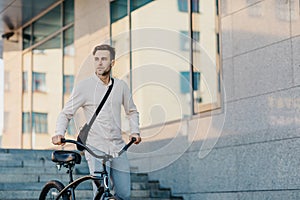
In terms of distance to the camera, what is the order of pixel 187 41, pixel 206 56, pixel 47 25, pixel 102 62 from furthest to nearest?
pixel 47 25 → pixel 187 41 → pixel 206 56 → pixel 102 62

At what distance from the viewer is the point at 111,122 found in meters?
5.45

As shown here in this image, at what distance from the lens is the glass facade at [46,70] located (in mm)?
14969

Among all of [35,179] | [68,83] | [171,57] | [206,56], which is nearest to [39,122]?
[68,83]

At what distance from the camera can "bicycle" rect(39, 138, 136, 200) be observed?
17.1 feet

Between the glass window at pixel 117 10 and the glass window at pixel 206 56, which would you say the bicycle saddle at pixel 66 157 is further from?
the glass window at pixel 117 10

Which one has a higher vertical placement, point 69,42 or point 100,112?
point 69,42

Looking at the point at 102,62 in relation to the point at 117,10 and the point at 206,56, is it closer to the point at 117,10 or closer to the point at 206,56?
Result: the point at 206,56

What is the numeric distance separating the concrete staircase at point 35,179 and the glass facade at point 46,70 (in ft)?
11.6

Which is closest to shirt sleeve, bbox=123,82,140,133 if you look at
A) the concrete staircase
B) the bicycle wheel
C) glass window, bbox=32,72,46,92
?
the bicycle wheel

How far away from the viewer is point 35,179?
372 inches

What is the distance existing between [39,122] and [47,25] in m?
2.50

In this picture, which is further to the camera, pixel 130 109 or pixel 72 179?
pixel 72 179

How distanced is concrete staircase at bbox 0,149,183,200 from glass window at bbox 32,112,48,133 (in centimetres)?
519

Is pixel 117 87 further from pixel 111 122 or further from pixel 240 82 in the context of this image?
pixel 240 82
